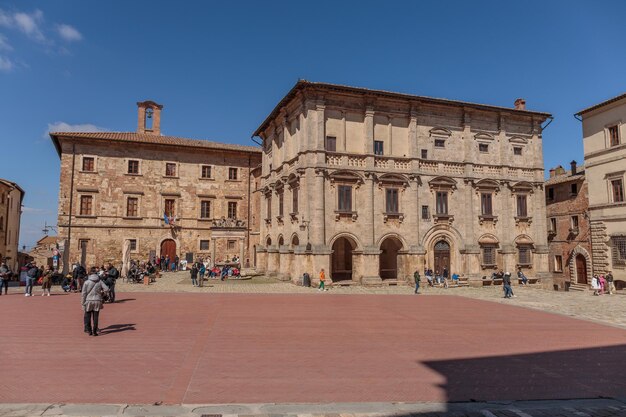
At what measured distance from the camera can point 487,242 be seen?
29.7 meters

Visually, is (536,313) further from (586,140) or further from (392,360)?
(586,140)

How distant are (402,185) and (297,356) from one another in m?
20.8

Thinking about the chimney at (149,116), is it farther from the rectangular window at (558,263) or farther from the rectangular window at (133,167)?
the rectangular window at (558,263)

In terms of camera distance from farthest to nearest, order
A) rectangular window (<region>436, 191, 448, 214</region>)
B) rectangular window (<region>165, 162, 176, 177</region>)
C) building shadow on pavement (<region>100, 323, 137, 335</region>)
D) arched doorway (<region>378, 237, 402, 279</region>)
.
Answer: rectangular window (<region>165, 162, 176, 177</region>) → arched doorway (<region>378, 237, 402, 279</region>) → rectangular window (<region>436, 191, 448, 214</region>) → building shadow on pavement (<region>100, 323, 137, 335</region>)

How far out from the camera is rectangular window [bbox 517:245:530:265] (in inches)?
1206

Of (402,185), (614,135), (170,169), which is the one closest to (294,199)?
(402,185)

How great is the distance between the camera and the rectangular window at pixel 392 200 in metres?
27.9

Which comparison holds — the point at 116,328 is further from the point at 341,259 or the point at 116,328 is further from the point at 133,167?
the point at 133,167

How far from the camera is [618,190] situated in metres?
28.5

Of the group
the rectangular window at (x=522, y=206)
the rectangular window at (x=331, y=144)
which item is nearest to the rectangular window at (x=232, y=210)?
the rectangular window at (x=331, y=144)

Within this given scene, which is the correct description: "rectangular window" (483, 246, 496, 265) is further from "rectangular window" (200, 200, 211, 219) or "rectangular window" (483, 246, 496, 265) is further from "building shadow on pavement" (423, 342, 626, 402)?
"rectangular window" (200, 200, 211, 219)

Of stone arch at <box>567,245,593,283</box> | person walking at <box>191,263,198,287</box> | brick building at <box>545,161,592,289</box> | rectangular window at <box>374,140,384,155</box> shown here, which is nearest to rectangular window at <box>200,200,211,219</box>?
person walking at <box>191,263,198,287</box>

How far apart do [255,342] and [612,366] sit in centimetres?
817

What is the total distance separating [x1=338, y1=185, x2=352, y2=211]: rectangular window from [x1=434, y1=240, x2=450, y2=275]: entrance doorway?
730 cm
